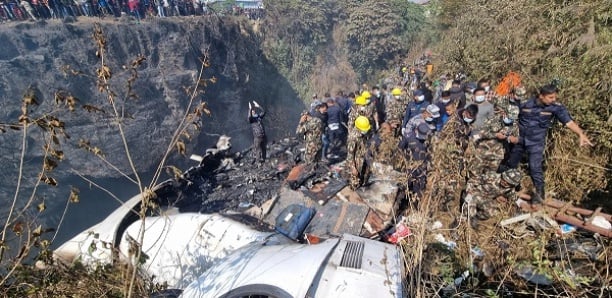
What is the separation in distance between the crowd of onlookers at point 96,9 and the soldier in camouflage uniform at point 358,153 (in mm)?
15758

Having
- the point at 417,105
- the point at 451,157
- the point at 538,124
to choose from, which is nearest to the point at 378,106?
the point at 417,105

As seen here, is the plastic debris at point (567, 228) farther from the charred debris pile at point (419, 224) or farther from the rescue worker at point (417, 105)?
the rescue worker at point (417, 105)

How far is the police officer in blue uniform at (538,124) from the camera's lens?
13.2 ft

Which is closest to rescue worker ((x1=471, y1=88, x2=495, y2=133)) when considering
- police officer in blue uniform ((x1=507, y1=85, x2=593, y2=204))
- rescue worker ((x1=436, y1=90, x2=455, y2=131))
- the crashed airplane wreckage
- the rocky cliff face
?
rescue worker ((x1=436, y1=90, x2=455, y2=131))

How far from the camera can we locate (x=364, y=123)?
5.59m

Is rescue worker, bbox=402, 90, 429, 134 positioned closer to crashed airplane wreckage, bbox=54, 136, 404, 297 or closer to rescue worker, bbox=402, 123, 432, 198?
rescue worker, bbox=402, 123, 432, 198

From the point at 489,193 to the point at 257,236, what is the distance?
115 inches

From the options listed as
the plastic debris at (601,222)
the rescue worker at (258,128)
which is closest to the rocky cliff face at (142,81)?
the rescue worker at (258,128)

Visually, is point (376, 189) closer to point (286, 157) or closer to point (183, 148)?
point (286, 157)

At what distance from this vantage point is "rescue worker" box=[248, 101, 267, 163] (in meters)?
7.76

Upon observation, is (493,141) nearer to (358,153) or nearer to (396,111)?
(358,153)

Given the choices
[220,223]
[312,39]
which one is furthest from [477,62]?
[312,39]

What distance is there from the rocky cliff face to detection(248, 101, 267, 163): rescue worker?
8.82 ft

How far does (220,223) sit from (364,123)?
9.32 feet
